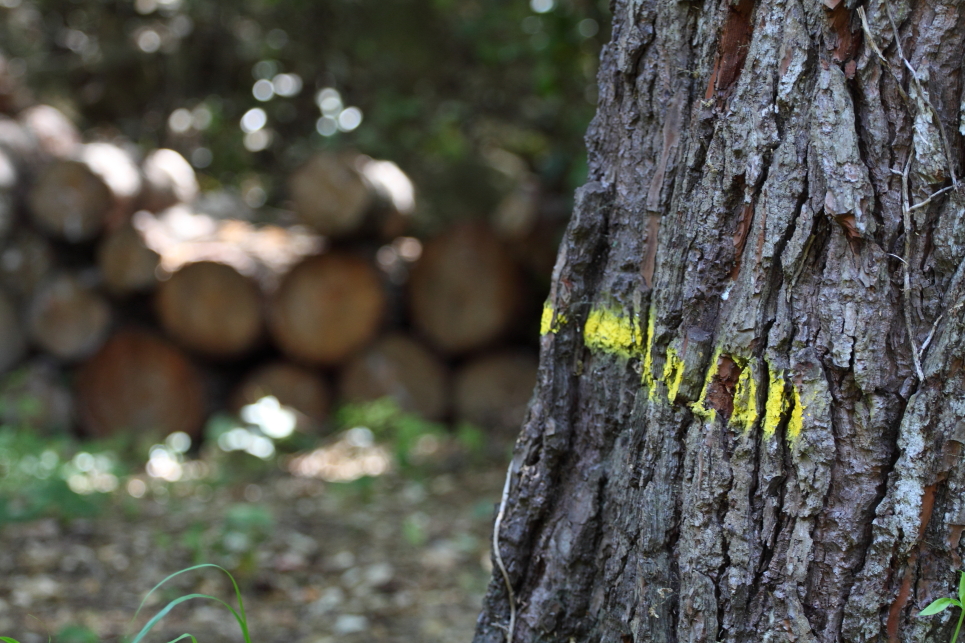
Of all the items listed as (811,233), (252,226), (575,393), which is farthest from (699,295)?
(252,226)

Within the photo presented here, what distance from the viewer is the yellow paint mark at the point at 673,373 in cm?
104

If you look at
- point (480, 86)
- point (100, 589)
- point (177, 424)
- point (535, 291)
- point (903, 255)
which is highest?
point (480, 86)

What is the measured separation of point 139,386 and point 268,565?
2.17 m

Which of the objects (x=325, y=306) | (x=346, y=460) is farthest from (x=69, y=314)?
(x=346, y=460)

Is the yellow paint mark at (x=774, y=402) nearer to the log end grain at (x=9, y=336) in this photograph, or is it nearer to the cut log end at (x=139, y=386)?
the cut log end at (x=139, y=386)

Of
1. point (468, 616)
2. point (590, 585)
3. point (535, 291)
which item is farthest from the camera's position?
point (535, 291)

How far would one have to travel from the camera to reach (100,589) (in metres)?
2.21

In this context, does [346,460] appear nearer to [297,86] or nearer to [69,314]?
[69,314]

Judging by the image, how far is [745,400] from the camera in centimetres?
100

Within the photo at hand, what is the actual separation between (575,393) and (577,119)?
3.11 meters

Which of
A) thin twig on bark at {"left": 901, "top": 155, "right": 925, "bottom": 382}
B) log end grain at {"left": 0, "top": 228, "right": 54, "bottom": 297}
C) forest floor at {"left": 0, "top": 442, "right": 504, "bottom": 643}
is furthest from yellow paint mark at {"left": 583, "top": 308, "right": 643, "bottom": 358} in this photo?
log end grain at {"left": 0, "top": 228, "right": 54, "bottom": 297}

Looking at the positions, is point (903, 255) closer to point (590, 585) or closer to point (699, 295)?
point (699, 295)

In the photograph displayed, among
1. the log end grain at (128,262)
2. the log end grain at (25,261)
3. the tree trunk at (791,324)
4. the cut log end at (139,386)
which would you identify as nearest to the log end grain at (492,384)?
the cut log end at (139,386)

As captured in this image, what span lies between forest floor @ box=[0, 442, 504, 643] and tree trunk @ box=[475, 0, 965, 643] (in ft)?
3.48
